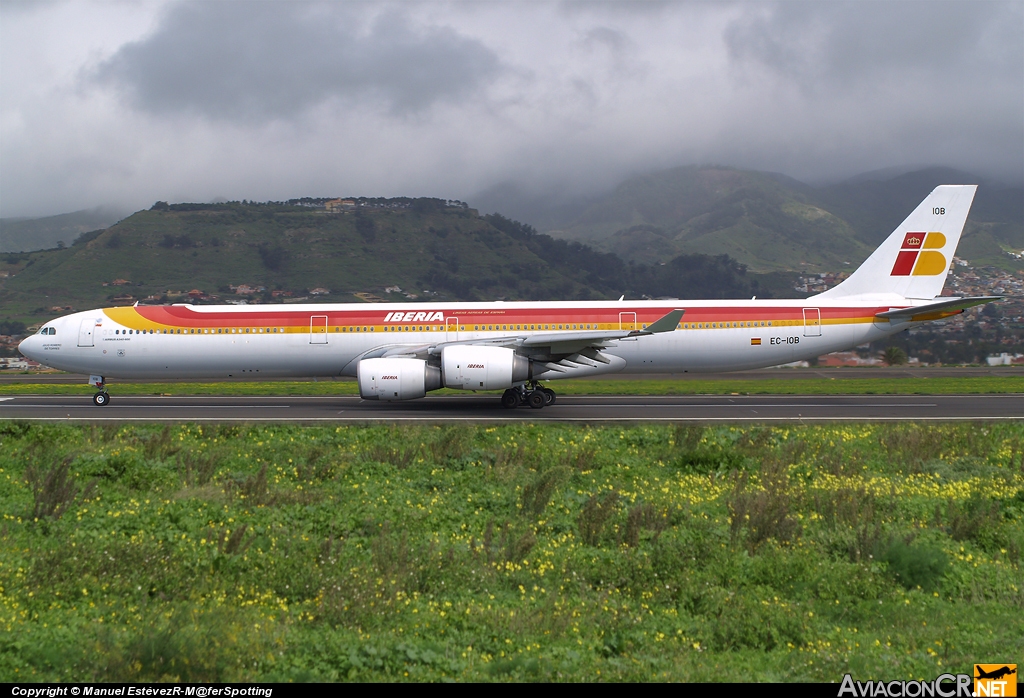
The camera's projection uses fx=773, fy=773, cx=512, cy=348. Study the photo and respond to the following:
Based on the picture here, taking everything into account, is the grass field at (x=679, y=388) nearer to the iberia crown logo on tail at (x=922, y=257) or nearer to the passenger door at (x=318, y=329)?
the iberia crown logo on tail at (x=922, y=257)

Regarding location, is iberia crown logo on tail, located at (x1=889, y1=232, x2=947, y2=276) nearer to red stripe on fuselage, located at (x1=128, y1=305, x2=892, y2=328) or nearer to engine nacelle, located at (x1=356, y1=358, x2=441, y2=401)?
red stripe on fuselage, located at (x1=128, y1=305, x2=892, y2=328)

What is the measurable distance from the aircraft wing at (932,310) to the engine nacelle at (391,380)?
53.6ft

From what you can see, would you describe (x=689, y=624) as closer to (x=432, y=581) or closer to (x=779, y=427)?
(x=432, y=581)

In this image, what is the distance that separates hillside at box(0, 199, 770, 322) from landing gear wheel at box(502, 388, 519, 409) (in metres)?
104

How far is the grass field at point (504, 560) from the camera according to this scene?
8156mm

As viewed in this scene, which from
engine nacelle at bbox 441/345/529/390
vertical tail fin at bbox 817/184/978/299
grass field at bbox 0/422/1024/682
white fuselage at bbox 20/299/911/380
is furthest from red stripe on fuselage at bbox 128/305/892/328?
grass field at bbox 0/422/1024/682

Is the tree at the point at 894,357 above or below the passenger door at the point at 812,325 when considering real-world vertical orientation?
below

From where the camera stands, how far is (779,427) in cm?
1953

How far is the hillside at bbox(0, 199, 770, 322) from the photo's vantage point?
13312 centimetres

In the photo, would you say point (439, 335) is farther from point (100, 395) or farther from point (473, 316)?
point (100, 395)

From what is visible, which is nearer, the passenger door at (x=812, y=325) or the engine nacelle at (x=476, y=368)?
the engine nacelle at (x=476, y=368)

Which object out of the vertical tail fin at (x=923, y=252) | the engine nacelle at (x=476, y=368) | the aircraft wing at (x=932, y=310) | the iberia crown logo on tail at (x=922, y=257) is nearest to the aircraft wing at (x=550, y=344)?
the engine nacelle at (x=476, y=368)

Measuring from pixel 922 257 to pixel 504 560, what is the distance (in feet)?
80.1

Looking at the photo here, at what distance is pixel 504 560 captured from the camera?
36.0ft
